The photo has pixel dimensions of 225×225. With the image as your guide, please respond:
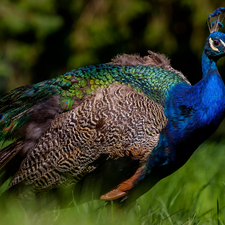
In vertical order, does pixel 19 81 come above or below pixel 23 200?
above

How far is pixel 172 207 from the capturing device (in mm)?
2785

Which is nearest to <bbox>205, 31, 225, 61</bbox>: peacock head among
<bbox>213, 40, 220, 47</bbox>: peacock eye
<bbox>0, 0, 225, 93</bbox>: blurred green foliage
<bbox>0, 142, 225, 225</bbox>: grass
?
<bbox>213, 40, 220, 47</bbox>: peacock eye

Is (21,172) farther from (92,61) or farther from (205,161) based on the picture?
(92,61)

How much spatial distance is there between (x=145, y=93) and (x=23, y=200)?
4.02 feet

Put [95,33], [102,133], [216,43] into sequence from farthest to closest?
[95,33]
[216,43]
[102,133]

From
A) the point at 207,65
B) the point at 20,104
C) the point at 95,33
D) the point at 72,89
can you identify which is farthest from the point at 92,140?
the point at 95,33

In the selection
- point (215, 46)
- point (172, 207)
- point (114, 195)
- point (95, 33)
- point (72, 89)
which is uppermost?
point (95, 33)

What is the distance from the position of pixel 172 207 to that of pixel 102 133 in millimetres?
842

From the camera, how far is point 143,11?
4.48 metres

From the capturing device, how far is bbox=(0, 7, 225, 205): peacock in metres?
2.56

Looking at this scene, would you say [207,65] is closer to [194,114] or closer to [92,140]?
[194,114]

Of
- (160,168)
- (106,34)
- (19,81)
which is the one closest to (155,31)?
(106,34)

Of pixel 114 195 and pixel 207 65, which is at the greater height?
pixel 207 65

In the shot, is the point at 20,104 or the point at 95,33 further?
the point at 95,33
